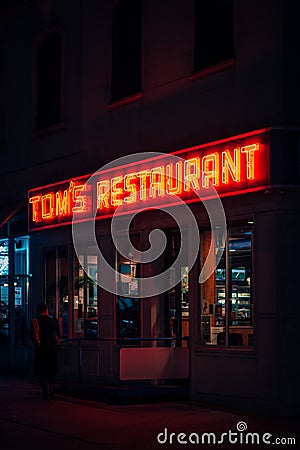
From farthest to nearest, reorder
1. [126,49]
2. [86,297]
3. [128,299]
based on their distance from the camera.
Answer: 1. [86,297]
2. [126,49]
3. [128,299]

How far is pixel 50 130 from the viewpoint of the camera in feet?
70.3

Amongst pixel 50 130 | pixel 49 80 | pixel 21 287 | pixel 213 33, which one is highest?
pixel 49 80

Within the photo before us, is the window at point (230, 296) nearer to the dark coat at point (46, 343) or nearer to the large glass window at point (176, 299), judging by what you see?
the large glass window at point (176, 299)

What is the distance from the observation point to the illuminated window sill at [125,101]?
18.3m

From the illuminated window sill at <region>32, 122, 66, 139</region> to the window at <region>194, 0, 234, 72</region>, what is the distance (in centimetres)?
508

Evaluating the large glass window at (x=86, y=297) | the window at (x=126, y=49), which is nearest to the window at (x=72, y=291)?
the large glass window at (x=86, y=297)

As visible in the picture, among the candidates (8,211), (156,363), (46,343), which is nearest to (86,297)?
(46,343)

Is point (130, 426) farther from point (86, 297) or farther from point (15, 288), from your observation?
point (15, 288)

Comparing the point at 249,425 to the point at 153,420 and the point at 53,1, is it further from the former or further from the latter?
the point at 53,1

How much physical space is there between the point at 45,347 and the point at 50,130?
6.31 m

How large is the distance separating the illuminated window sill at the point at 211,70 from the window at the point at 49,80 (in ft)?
17.9

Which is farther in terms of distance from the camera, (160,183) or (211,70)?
(160,183)

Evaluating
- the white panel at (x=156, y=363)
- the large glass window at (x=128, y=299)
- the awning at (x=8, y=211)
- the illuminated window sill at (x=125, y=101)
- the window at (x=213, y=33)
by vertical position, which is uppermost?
the window at (x=213, y=33)

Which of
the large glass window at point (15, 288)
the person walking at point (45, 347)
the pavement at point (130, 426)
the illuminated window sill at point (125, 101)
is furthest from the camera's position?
the large glass window at point (15, 288)
